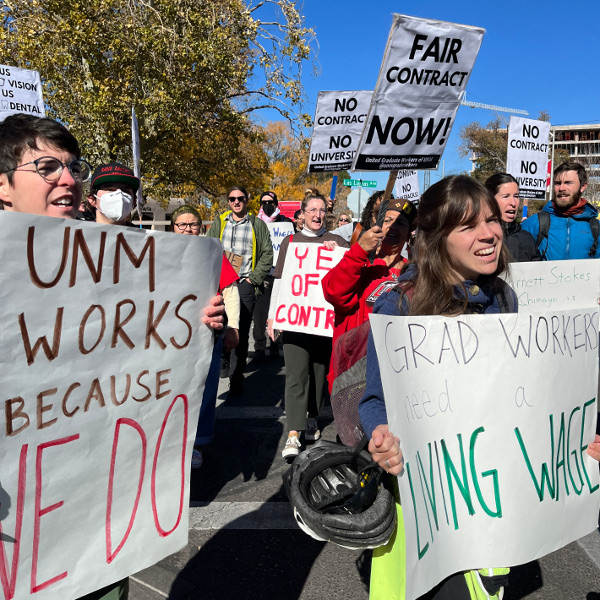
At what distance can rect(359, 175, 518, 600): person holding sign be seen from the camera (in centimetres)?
188

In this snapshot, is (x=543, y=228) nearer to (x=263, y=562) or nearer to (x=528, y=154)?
(x=263, y=562)

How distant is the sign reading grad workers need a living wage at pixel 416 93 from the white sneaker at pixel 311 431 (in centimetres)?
214

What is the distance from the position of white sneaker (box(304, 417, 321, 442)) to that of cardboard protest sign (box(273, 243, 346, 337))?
0.81 m

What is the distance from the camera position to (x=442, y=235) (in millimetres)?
1962

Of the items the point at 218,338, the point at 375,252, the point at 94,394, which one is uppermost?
the point at 375,252

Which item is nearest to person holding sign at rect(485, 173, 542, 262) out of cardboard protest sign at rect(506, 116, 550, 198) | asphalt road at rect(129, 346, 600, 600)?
asphalt road at rect(129, 346, 600, 600)

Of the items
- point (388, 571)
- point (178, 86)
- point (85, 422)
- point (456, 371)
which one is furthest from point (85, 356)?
point (178, 86)

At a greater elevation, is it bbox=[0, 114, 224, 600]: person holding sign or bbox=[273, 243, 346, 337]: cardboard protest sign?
bbox=[0, 114, 224, 600]: person holding sign

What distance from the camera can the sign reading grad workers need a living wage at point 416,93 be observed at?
134 inches

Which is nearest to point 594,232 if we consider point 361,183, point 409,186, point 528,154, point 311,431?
point 311,431

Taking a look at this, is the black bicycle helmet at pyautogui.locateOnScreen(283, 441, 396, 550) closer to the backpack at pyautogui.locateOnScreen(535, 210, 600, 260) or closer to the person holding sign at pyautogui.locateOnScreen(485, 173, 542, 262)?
the person holding sign at pyautogui.locateOnScreen(485, 173, 542, 262)

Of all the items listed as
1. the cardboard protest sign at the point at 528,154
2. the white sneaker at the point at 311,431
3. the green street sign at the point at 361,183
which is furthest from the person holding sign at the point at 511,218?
the green street sign at the point at 361,183

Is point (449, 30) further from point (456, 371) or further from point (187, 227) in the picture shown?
point (456, 371)

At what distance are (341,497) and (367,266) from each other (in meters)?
1.84
